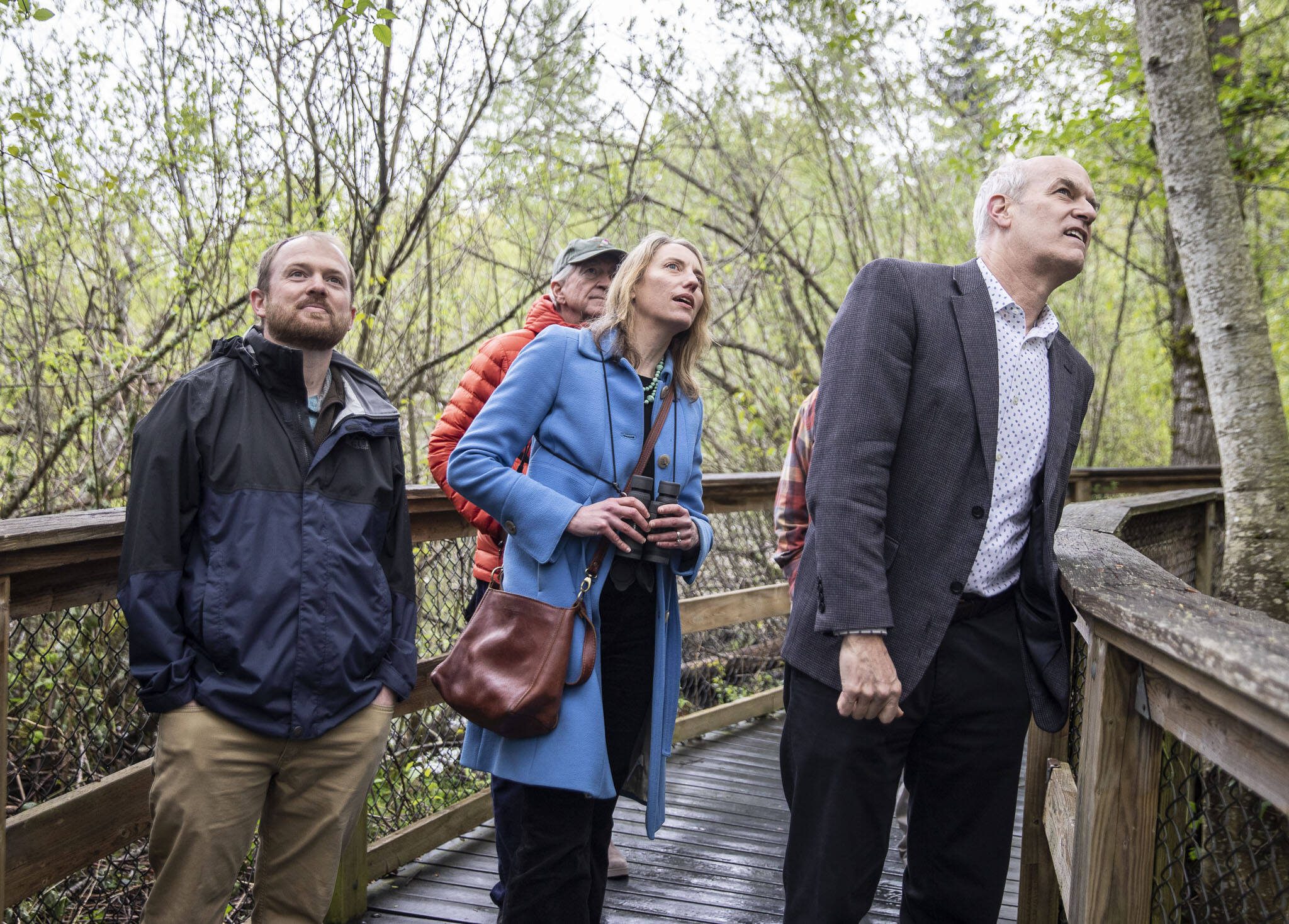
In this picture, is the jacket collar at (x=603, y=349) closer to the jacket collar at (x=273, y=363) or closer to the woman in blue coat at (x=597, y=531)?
the woman in blue coat at (x=597, y=531)

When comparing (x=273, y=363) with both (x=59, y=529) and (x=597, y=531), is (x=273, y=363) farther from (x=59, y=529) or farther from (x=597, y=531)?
(x=597, y=531)

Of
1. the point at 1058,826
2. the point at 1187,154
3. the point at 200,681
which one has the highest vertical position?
the point at 1187,154

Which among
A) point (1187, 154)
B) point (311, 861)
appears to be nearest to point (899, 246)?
point (1187, 154)

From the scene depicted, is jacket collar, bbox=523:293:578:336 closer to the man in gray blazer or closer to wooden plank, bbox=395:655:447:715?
wooden plank, bbox=395:655:447:715

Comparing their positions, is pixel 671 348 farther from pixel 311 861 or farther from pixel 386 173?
pixel 386 173

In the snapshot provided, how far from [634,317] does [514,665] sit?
93cm

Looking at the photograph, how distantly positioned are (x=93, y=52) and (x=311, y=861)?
15.6 ft

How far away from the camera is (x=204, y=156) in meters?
5.30

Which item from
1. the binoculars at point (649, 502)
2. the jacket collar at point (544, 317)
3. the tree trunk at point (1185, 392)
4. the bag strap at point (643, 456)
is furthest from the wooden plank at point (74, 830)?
the tree trunk at point (1185, 392)

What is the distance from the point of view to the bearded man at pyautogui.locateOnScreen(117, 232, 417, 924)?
190cm

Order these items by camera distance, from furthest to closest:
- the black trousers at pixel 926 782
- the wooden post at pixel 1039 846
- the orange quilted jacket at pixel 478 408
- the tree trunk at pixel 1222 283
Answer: the tree trunk at pixel 1222 283
the orange quilted jacket at pixel 478 408
the wooden post at pixel 1039 846
the black trousers at pixel 926 782

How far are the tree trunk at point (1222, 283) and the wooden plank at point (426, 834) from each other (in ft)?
11.0

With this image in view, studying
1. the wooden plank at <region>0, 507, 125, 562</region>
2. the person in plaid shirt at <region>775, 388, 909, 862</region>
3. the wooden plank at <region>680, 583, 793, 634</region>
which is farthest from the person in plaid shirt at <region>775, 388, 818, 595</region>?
the wooden plank at <region>0, 507, 125, 562</region>

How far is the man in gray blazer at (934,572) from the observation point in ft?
6.23
